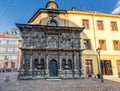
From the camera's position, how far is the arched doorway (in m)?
19.6

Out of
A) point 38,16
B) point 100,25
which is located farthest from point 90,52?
point 38,16

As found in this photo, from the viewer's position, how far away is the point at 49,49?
19.5 meters

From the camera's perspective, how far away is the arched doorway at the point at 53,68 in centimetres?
1956

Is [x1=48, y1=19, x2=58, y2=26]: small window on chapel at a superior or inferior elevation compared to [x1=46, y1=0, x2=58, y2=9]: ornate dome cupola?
inferior

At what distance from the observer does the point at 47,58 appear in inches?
771

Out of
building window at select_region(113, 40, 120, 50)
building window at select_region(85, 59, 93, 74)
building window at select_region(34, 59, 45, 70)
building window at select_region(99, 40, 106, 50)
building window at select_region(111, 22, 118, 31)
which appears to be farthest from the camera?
building window at select_region(111, 22, 118, 31)

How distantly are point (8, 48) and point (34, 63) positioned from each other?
138 ft

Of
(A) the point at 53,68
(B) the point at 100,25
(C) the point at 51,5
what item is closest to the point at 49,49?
(A) the point at 53,68

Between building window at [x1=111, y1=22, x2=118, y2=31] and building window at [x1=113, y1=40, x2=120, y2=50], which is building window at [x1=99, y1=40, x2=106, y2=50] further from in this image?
building window at [x1=111, y1=22, x2=118, y2=31]

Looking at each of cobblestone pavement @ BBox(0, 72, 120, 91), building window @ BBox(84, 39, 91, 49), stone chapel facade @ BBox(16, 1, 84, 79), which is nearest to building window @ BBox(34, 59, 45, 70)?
stone chapel facade @ BBox(16, 1, 84, 79)

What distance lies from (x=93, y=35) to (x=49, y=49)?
321 inches

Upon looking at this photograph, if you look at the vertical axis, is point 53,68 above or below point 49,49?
below

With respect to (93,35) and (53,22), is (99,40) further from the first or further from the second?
(53,22)

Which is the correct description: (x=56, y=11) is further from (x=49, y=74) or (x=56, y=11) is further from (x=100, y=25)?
(x=49, y=74)
